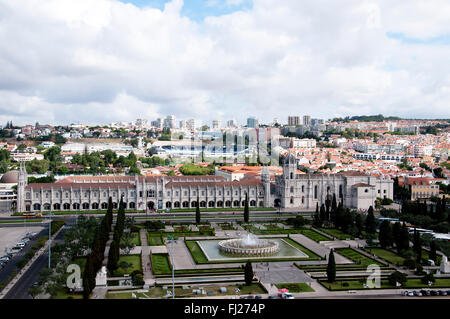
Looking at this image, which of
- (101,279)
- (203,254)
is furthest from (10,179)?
(101,279)

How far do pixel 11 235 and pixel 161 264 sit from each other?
70.1ft

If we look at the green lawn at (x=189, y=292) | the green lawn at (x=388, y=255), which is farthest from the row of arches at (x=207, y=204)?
the green lawn at (x=189, y=292)

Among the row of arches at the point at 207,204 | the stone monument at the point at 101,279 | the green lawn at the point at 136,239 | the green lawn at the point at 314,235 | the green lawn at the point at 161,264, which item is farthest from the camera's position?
the row of arches at the point at 207,204

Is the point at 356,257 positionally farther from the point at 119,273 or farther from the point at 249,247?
the point at 119,273

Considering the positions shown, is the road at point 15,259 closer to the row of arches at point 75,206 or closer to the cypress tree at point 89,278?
the cypress tree at point 89,278

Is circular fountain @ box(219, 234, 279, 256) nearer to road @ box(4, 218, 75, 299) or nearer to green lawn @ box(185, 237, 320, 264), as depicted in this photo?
green lawn @ box(185, 237, 320, 264)

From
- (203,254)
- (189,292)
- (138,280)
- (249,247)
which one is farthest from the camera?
(249,247)

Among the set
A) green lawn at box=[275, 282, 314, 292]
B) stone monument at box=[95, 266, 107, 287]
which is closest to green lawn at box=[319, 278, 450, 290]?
green lawn at box=[275, 282, 314, 292]

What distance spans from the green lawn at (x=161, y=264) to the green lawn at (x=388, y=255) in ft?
65.3

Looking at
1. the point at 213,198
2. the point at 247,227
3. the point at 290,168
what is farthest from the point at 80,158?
the point at 247,227

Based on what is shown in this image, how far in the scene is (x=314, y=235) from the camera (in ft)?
175

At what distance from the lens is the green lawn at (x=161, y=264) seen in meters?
37.4
